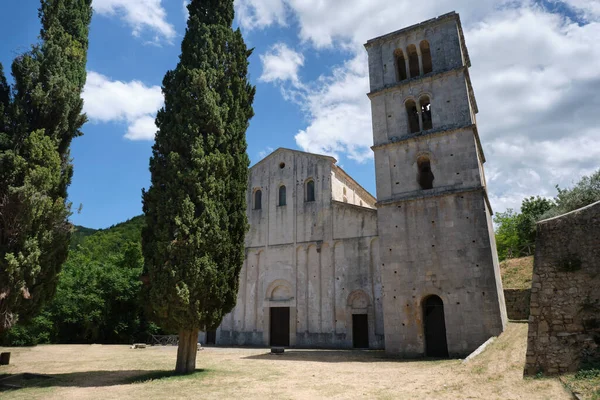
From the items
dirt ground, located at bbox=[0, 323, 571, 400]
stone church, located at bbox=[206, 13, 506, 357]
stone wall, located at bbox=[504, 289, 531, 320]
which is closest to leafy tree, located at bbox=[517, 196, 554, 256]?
stone wall, located at bbox=[504, 289, 531, 320]

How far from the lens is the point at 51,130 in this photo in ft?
40.9

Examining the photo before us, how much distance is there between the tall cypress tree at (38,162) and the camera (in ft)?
35.8

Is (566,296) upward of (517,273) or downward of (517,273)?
downward

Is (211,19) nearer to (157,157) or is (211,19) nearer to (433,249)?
(157,157)

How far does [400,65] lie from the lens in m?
22.9

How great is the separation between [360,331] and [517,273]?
1323 centimetres

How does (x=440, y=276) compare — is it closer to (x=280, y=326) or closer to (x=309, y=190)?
(x=309, y=190)

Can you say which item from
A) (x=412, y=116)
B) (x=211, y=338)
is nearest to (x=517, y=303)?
(x=412, y=116)

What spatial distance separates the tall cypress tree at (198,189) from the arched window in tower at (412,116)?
9.45 m

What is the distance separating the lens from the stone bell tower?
56.6 feet

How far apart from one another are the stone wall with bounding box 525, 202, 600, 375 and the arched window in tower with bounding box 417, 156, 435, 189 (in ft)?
33.7

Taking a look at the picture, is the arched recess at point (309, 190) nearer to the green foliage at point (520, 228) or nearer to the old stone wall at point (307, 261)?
the old stone wall at point (307, 261)

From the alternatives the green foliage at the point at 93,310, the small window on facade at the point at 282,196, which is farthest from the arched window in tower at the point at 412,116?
the green foliage at the point at 93,310

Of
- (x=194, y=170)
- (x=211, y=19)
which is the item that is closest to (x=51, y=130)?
(x=194, y=170)
